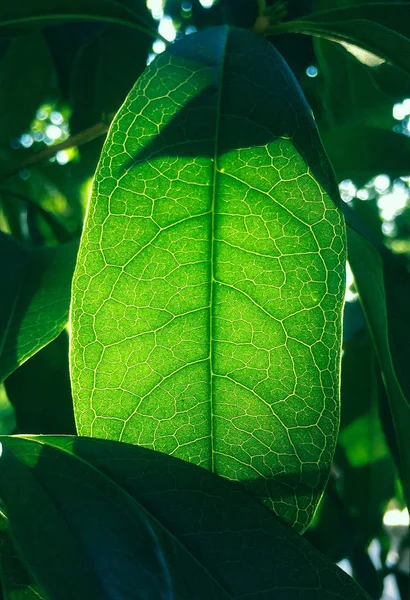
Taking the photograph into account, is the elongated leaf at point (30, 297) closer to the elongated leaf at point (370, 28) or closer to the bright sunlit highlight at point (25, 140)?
the elongated leaf at point (370, 28)

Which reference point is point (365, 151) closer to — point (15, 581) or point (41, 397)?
point (41, 397)

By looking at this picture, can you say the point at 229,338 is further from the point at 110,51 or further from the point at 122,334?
the point at 110,51

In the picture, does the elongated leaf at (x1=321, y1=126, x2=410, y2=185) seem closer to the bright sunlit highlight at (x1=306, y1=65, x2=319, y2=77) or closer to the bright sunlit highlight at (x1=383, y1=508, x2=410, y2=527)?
the bright sunlit highlight at (x1=306, y1=65, x2=319, y2=77)

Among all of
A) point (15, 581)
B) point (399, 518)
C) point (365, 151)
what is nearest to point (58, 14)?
point (365, 151)

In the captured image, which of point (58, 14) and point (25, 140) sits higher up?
point (25, 140)

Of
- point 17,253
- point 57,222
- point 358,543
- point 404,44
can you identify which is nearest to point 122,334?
point 17,253

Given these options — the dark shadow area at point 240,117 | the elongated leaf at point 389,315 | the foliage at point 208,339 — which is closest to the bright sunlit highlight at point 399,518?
the elongated leaf at point 389,315
